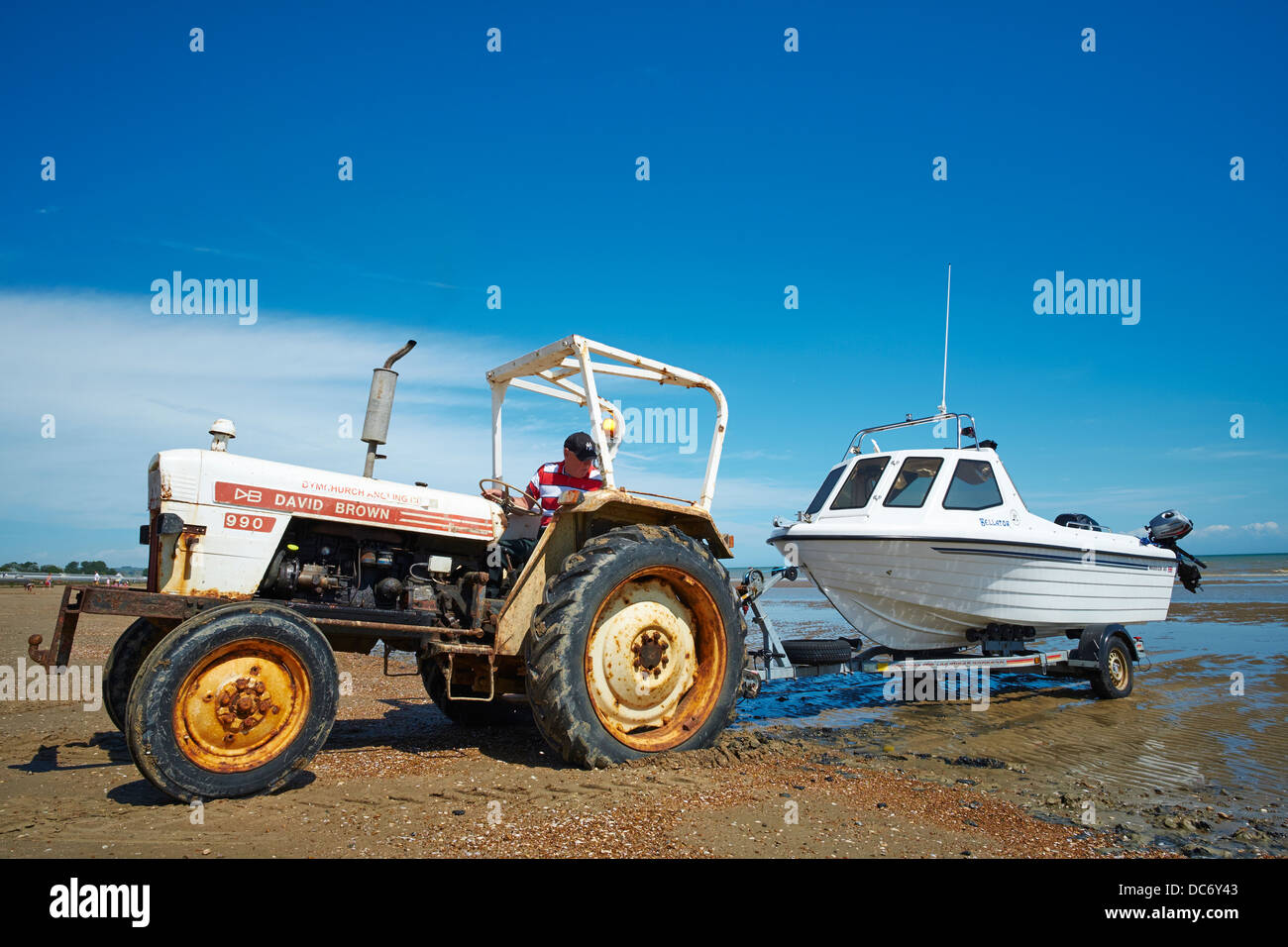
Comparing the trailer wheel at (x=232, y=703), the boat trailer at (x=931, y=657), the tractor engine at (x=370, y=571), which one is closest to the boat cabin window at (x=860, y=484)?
the boat trailer at (x=931, y=657)

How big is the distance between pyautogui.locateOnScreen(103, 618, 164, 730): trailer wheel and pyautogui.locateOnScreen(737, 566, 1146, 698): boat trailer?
3.73 meters

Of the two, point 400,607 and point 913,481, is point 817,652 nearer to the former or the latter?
point 913,481

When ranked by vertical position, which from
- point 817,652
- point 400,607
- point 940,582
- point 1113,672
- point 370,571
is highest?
point 370,571

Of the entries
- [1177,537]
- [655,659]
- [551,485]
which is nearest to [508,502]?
[551,485]

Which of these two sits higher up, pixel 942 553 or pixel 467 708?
pixel 942 553

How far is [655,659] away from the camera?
475 cm

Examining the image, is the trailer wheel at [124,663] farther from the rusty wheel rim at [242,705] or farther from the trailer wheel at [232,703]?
the rusty wheel rim at [242,705]

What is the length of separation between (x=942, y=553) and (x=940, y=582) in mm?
285

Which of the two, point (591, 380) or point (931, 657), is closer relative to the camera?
point (591, 380)

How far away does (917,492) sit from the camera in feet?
23.3

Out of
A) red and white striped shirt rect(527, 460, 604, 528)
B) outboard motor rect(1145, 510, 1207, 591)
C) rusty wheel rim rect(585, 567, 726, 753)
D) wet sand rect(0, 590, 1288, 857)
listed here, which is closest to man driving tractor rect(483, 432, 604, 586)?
red and white striped shirt rect(527, 460, 604, 528)

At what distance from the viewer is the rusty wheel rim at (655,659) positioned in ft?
14.8

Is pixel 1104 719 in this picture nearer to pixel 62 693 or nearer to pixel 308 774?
pixel 308 774

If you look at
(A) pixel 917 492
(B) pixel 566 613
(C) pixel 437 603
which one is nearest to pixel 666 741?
(B) pixel 566 613
